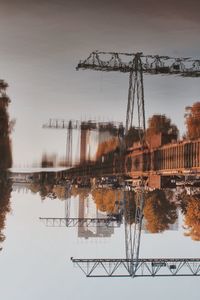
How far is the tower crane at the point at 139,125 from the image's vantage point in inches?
263

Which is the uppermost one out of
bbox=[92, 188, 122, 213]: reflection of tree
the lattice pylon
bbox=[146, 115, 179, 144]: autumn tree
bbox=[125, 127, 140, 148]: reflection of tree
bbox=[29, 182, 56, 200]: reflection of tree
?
the lattice pylon

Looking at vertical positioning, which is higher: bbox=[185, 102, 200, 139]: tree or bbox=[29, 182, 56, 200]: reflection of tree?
bbox=[185, 102, 200, 139]: tree

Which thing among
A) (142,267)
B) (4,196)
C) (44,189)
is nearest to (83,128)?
(44,189)

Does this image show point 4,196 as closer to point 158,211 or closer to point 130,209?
point 130,209

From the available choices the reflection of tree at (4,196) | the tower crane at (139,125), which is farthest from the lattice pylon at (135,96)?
the reflection of tree at (4,196)

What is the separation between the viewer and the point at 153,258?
24.2ft

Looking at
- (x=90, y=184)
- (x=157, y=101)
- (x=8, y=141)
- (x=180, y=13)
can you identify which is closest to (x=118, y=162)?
(x=90, y=184)

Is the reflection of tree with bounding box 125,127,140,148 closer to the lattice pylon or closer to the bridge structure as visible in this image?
the lattice pylon

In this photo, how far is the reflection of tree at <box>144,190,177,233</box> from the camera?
7.34m

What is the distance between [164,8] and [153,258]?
12.0 feet

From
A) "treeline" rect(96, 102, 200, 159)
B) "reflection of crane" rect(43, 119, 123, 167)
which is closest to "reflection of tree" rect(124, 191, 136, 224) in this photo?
"treeline" rect(96, 102, 200, 159)

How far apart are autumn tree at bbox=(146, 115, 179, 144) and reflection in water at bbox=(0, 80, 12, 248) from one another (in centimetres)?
206

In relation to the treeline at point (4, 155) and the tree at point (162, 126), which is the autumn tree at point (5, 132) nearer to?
the treeline at point (4, 155)

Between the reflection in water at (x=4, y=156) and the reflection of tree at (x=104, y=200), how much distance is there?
129 centimetres
